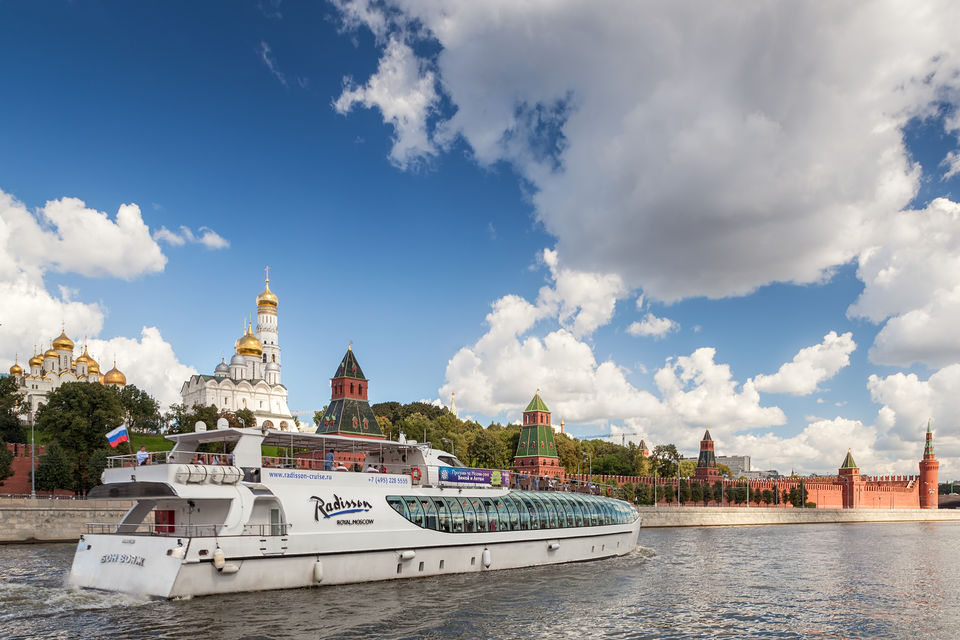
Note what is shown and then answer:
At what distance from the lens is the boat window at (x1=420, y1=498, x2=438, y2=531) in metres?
32.4

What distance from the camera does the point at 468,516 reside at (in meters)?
34.2

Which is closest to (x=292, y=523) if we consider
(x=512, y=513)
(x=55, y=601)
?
(x=55, y=601)

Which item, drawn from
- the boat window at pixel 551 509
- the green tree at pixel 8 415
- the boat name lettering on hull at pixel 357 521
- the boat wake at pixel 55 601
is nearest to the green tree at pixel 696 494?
the boat window at pixel 551 509

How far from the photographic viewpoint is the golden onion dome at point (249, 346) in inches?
5640

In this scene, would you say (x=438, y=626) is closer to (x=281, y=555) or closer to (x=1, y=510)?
(x=281, y=555)

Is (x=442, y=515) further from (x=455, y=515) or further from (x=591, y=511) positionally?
(x=591, y=511)

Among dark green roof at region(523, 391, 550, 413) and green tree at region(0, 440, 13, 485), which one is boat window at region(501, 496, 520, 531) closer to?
green tree at region(0, 440, 13, 485)

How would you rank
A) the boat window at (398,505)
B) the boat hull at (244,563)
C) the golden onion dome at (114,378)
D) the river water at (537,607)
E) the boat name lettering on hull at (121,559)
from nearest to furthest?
1. the river water at (537,607)
2. the boat hull at (244,563)
3. the boat name lettering on hull at (121,559)
4. the boat window at (398,505)
5. the golden onion dome at (114,378)

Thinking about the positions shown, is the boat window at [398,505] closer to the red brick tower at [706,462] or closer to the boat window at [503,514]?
the boat window at [503,514]

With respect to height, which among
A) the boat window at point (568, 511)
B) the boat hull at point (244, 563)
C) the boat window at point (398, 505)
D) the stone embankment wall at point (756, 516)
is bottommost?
the stone embankment wall at point (756, 516)

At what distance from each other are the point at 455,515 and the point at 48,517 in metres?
35.0

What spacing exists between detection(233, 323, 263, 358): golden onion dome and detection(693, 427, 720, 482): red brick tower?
287 ft

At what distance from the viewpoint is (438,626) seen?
2403 cm

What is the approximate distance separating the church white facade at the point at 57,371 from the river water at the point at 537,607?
10747cm
